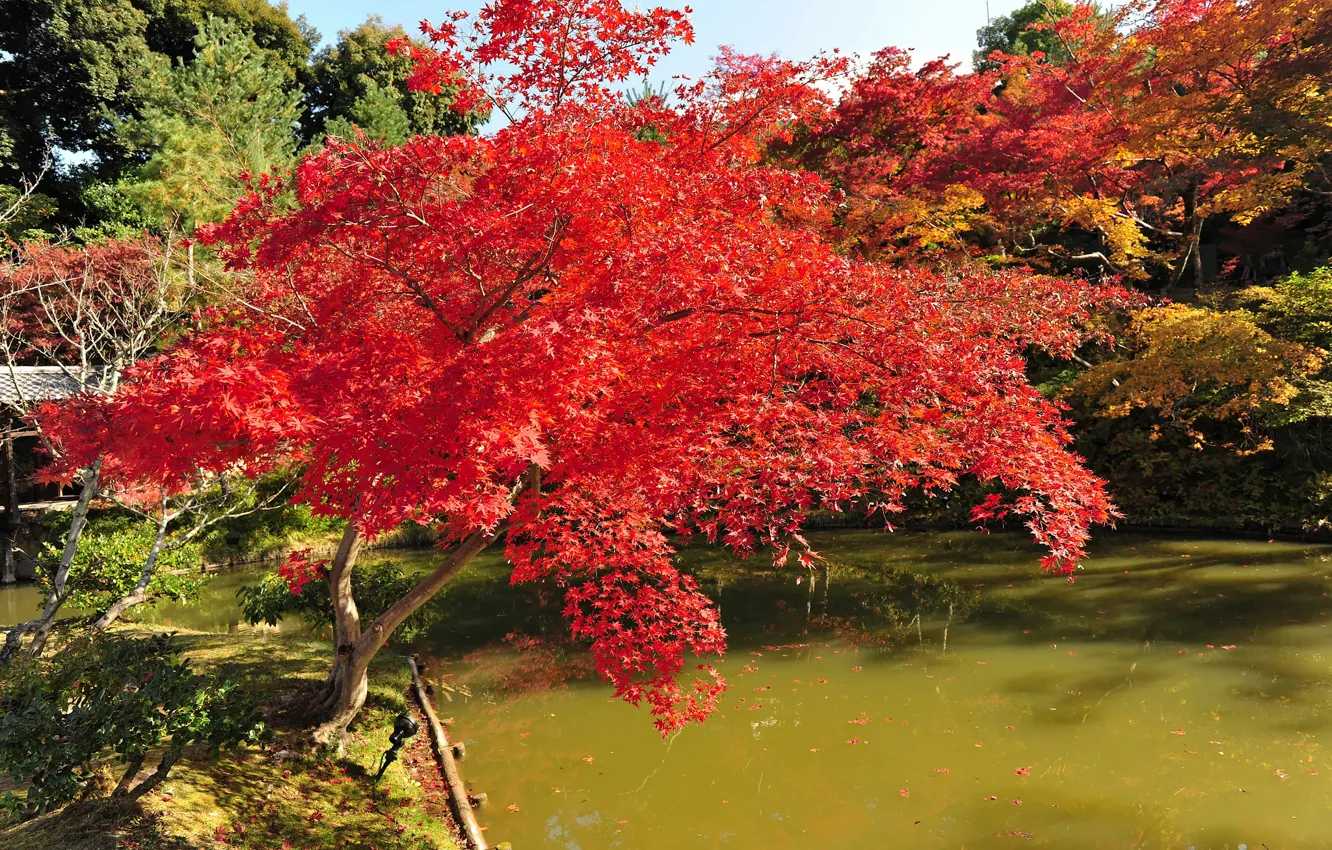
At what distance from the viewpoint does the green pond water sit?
539 centimetres

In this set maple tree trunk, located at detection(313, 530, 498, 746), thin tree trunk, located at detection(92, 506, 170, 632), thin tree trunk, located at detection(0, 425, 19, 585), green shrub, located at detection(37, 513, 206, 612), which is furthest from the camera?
thin tree trunk, located at detection(0, 425, 19, 585)

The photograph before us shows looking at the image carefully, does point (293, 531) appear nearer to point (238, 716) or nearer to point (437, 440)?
point (238, 716)

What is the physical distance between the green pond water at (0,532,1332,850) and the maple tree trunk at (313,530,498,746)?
119cm

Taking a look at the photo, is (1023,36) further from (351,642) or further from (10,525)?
(10,525)

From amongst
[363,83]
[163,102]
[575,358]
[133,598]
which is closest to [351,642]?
[133,598]

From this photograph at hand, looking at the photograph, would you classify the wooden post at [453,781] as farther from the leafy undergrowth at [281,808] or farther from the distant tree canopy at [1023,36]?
the distant tree canopy at [1023,36]

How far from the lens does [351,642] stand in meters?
5.96

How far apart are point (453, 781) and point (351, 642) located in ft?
4.45

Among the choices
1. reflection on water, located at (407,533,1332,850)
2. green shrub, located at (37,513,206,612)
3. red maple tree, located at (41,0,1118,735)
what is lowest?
reflection on water, located at (407,533,1332,850)

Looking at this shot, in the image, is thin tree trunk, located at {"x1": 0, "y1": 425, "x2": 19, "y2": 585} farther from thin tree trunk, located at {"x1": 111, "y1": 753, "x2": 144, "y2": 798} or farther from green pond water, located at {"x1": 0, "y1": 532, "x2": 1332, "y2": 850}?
thin tree trunk, located at {"x1": 111, "y1": 753, "x2": 144, "y2": 798}

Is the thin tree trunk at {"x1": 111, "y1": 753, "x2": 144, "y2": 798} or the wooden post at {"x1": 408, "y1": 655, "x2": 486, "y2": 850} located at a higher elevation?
the thin tree trunk at {"x1": 111, "y1": 753, "x2": 144, "y2": 798}

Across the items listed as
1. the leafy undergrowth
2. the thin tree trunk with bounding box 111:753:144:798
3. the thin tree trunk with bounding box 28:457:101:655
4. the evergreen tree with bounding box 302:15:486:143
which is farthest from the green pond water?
the evergreen tree with bounding box 302:15:486:143

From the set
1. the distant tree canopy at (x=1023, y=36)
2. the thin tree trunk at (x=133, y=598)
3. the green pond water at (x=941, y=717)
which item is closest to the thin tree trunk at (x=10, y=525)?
the green pond water at (x=941, y=717)

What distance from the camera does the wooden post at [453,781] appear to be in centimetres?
503
